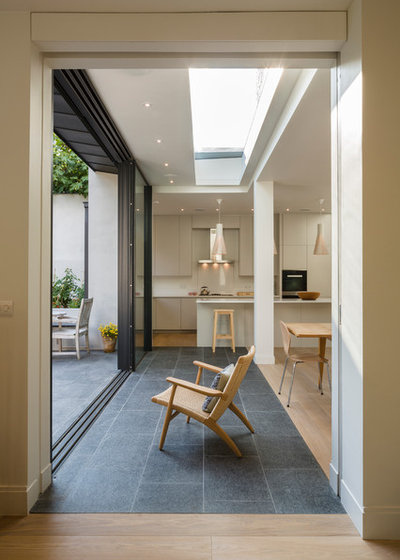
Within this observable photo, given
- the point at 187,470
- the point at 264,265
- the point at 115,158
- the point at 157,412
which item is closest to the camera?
the point at 187,470

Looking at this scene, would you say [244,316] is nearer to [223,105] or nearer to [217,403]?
[223,105]

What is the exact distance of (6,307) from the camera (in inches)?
81.3

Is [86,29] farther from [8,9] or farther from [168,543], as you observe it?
[168,543]

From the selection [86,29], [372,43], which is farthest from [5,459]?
[372,43]

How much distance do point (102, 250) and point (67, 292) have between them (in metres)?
1.46

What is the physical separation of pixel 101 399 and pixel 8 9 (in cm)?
344

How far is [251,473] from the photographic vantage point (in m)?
2.44

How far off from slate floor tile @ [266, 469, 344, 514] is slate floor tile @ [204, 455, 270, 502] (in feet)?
0.26

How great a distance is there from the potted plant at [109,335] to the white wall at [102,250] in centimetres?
18

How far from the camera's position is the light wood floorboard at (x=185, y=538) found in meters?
1.73

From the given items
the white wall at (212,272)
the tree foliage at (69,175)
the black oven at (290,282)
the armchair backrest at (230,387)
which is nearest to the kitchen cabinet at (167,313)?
the white wall at (212,272)

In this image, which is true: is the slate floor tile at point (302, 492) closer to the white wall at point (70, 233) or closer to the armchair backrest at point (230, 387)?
the armchair backrest at point (230, 387)

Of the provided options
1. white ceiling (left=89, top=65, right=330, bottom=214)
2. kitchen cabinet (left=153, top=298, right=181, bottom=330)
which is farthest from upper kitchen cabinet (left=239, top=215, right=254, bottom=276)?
white ceiling (left=89, top=65, right=330, bottom=214)

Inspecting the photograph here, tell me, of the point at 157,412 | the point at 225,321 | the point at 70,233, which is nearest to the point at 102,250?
the point at 70,233
